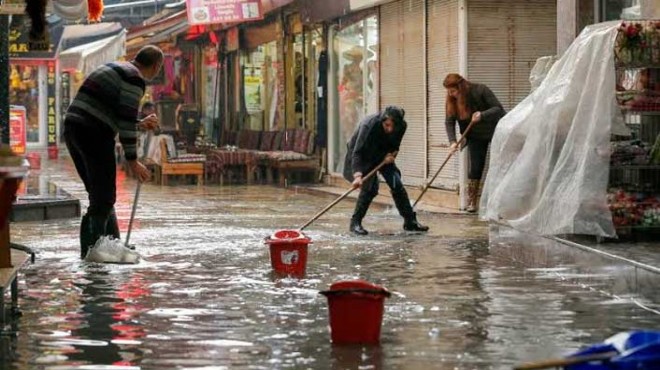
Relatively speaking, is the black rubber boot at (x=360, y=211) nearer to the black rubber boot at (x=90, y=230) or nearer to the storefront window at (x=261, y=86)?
the black rubber boot at (x=90, y=230)

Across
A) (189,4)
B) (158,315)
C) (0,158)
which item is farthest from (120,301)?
(189,4)

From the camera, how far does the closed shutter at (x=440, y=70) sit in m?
20.8

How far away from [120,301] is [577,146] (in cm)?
486

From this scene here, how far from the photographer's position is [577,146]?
13.5m

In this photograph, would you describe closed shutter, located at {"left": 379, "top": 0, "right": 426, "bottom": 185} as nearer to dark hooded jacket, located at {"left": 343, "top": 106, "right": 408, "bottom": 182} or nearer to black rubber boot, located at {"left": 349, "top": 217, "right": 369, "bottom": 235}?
black rubber boot, located at {"left": 349, "top": 217, "right": 369, "bottom": 235}

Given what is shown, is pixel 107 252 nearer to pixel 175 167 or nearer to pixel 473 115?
pixel 473 115

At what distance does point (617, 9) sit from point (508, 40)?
4.10m

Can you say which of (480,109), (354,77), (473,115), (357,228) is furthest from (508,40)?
(354,77)

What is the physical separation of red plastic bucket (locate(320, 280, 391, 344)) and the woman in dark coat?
10.2 m

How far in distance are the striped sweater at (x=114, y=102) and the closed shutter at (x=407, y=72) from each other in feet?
31.2

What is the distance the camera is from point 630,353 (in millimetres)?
5605

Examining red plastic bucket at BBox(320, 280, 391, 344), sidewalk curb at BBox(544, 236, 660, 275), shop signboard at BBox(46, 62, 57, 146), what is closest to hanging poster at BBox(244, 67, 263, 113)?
shop signboard at BBox(46, 62, 57, 146)

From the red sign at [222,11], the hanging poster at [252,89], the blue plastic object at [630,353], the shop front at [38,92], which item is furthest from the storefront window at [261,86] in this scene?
the blue plastic object at [630,353]

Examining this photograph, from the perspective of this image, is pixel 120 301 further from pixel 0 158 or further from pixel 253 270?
pixel 0 158
